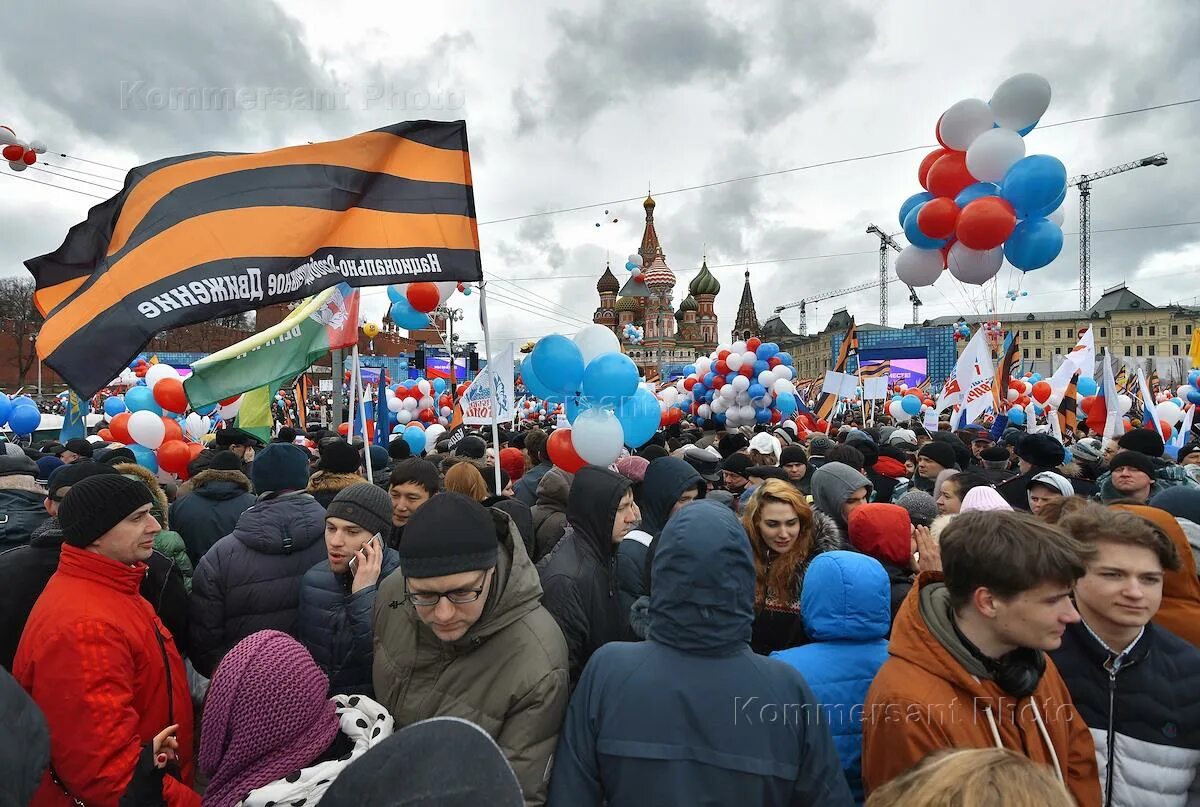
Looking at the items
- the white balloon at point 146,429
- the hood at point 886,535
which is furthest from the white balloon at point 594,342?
the white balloon at point 146,429

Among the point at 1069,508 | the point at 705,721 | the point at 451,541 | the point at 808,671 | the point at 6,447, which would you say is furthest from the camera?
the point at 6,447

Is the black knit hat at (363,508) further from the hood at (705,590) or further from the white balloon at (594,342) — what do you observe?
the white balloon at (594,342)

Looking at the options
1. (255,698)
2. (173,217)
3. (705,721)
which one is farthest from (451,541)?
(173,217)

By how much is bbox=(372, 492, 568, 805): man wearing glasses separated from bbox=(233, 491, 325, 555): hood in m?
1.09

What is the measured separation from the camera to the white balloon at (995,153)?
239 inches

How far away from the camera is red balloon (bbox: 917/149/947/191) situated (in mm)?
7094

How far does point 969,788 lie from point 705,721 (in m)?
0.66

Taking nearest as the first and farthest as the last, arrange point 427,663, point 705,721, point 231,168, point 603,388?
point 705,721 → point 427,663 → point 231,168 → point 603,388

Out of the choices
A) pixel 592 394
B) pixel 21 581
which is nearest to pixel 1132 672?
pixel 21 581

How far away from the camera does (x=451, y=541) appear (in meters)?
1.86

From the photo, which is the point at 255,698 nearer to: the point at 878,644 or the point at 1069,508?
the point at 878,644

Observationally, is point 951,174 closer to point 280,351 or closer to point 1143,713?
point 1143,713

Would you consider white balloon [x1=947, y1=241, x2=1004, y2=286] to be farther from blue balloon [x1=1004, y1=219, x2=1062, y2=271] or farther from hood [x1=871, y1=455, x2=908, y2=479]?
hood [x1=871, y1=455, x2=908, y2=479]

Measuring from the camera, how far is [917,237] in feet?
23.5
